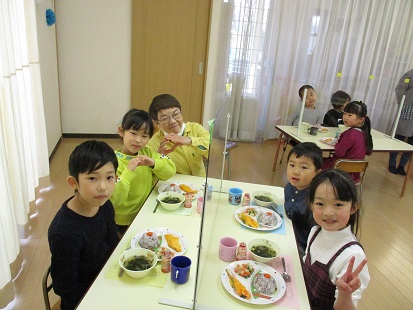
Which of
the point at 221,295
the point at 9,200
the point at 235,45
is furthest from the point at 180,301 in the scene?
the point at 235,45

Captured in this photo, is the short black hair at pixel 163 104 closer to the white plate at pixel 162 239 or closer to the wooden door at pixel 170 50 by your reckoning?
the white plate at pixel 162 239

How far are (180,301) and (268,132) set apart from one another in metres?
4.77

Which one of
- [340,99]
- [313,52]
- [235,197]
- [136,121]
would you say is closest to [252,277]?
[235,197]

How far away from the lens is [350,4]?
5.21 meters

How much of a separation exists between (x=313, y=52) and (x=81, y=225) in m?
5.01

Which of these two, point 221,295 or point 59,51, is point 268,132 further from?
point 221,295

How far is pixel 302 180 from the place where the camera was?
6.06ft

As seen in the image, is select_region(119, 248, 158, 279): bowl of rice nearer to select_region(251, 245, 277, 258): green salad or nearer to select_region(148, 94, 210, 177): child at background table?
select_region(251, 245, 277, 258): green salad

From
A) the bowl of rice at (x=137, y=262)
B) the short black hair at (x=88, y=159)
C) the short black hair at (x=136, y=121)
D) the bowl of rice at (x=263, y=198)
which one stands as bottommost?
the bowl of rice at (x=263, y=198)

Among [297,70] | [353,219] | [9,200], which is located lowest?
[9,200]

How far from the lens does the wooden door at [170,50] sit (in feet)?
15.6

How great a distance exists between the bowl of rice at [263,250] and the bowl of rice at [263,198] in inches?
17.4

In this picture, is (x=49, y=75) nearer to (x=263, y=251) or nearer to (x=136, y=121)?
(x=136, y=121)

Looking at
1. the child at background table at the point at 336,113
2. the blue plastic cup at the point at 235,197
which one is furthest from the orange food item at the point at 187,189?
the child at background table at the point at 336,113
